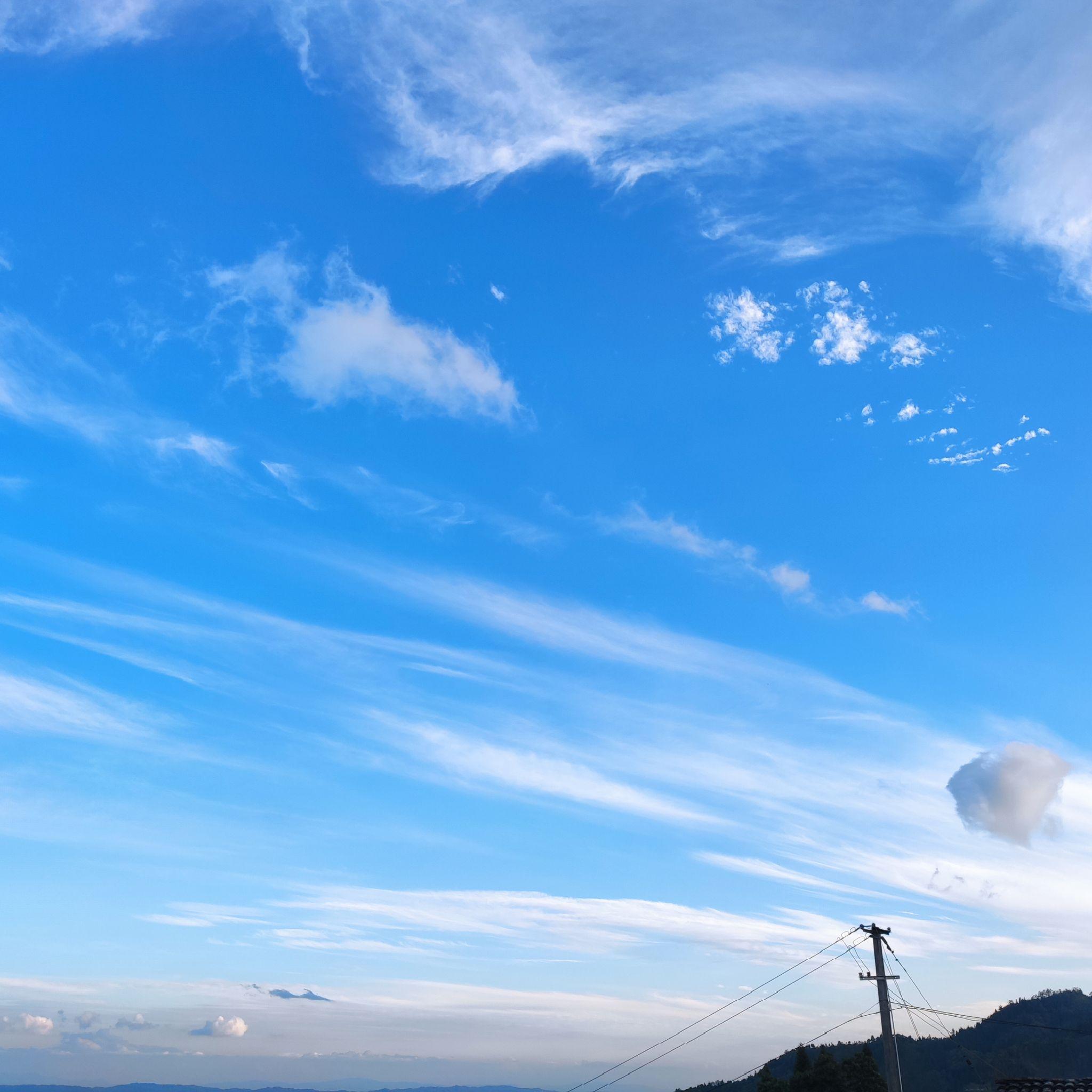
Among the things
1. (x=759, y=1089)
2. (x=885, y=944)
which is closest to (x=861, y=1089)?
(x=759, y=1089)

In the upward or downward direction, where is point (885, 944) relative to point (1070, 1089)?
upward

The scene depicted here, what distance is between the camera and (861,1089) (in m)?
85.2

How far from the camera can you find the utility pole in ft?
138

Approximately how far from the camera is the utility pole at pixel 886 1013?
4219 centimetres

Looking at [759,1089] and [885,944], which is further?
[759,1089]

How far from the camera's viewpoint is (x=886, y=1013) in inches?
1715

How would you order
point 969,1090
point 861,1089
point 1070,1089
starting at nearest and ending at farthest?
point 969,1090 < point 1070,1089 < point 861,1089

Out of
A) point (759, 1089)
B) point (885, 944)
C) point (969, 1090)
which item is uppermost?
point (885, 944)

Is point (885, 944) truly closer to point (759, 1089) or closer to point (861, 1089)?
point (861, 1089)

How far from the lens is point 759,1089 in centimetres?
9481

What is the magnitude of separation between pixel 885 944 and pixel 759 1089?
2312 inches

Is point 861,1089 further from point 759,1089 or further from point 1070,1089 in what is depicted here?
point 1070,1089

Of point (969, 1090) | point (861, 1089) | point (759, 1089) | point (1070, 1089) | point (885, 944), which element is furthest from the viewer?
point (759, 1089)

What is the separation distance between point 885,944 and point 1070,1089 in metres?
9.13
